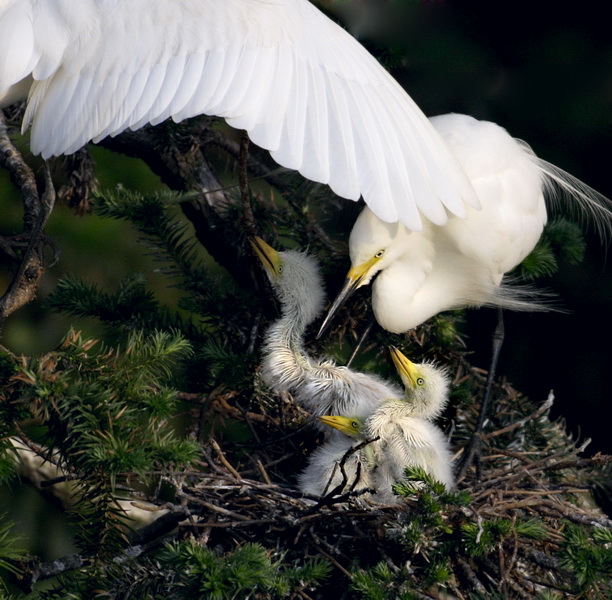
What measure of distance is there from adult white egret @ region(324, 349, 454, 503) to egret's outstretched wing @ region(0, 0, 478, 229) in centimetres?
40

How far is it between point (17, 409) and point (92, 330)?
178 cm

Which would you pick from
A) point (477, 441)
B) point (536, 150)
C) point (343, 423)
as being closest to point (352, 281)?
point (343, 423)

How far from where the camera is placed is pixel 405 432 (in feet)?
5.56

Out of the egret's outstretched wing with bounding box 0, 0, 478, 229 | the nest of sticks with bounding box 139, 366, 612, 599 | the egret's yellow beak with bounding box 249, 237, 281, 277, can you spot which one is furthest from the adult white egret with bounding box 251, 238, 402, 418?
the egret's outstretched wing with bounding box 0, 0, 478, 229

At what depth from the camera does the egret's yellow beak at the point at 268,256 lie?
1.92 metres

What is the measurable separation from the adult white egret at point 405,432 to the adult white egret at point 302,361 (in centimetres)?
6

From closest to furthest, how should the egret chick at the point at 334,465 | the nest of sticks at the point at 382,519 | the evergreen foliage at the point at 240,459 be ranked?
the evergreen foliage at the point at 240,459, the nest of sticks at the point at 382,519, the egret chick at the point at 334,465

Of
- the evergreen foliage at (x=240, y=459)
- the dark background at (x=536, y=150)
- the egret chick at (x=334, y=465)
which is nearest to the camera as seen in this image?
the evergreen foliage at (x=240, y=459)

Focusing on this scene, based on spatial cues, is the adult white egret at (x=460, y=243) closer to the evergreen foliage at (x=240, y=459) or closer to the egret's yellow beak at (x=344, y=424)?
the evergreen foliage at (x=240, y=459)

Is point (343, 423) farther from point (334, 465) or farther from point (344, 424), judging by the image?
point (334, 465)

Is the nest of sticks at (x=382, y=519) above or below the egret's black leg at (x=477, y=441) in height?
above

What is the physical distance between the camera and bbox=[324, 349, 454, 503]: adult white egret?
1676mm

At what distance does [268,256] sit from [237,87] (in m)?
0.59

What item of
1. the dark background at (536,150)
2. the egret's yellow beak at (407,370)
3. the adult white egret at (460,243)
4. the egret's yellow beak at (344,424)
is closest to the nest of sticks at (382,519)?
the egret's yellow beak at (344,424)
